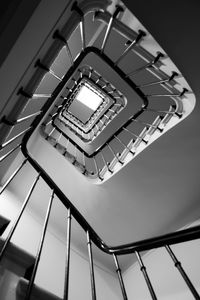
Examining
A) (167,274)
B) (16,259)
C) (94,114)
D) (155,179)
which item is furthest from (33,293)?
(94,114)

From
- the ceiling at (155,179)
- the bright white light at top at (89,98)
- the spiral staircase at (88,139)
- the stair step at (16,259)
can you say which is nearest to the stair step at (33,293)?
the spiral staircase at (88,139)

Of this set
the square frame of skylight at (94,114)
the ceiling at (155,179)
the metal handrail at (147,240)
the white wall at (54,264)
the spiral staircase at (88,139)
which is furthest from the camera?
the square frame of skylight at (94,114)

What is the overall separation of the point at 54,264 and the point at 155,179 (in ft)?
6.79

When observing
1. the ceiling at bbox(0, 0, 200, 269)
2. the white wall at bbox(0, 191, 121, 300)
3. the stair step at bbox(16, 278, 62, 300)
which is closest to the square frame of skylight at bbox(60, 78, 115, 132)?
the ceiling at bbox(0, 0, 200, 269)

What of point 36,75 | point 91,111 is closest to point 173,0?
point 36,75

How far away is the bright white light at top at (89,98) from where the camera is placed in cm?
566

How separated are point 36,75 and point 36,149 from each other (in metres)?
2.44

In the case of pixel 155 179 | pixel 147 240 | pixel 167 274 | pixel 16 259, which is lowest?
pixel 167 274

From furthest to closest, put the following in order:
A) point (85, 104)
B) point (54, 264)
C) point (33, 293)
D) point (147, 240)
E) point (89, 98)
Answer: point (85, 104)
point (89, 98)
point (54, 264)
point (147, 240)
point (33, 293)

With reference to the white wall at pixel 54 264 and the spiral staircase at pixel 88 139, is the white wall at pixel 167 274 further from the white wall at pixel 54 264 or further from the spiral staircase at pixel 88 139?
the white wall at pixel 54 264

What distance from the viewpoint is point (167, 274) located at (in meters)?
3.55

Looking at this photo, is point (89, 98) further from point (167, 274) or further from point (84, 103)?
point (167, 274)

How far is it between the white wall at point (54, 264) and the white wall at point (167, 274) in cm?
39

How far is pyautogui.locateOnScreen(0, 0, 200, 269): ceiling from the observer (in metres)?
2.06
